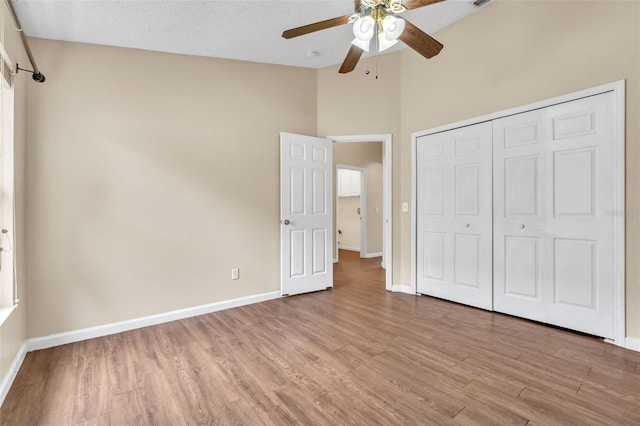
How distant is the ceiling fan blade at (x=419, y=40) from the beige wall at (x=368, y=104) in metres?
1.58

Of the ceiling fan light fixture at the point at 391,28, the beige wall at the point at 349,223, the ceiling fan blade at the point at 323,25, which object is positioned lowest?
the beige wall at the point at 349,223

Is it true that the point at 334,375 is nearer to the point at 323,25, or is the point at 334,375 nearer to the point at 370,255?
the point at 323,25

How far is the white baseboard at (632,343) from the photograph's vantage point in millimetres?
2201

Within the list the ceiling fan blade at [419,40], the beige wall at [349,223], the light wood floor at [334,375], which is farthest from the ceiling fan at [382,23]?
the beige wall at [349,223]

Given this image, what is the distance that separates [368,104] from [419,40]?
1798 mm

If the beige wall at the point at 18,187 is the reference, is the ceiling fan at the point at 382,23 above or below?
above

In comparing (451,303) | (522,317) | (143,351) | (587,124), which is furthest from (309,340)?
(587,124)

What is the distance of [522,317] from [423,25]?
3.12 m

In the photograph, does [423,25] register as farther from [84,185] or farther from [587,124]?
[84,185]

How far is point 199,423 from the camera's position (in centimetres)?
152

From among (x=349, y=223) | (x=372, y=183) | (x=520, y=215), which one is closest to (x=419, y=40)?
(x=520, y=215)

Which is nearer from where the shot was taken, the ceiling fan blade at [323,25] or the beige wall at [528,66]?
the ceiling fan blade at [323,25]

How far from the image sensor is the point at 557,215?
8.60 feet

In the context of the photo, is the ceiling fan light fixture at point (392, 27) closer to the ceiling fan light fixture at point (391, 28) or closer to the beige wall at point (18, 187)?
the ceiling fan light fixture at point (391, 28)
